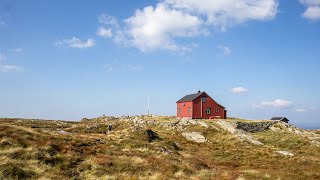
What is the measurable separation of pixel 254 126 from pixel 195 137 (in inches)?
650

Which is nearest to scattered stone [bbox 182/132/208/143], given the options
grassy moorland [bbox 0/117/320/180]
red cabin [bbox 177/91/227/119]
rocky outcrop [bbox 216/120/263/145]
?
grassy moorland [bbox 0/117/320/180]

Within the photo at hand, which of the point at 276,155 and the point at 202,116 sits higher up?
the point at 202,116

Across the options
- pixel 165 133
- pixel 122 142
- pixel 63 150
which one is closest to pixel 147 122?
pixel 165 133

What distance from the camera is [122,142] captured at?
42.0 meters

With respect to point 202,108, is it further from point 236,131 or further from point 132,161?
point 132,161

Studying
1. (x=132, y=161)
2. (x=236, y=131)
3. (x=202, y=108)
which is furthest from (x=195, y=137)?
(x=132, y=161)

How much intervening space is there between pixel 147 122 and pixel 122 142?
31.6 metres

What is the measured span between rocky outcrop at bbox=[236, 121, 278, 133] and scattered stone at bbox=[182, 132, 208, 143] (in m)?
9.72

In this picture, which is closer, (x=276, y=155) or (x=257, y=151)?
(x=276, y=155)

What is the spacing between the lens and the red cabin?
249 ft

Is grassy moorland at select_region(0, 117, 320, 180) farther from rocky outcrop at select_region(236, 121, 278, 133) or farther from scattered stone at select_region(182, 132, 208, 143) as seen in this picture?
rocky outcrop at select_region(236, 121, 278, 133)

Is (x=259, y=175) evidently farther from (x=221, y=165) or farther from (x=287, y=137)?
(x=287, y=137)

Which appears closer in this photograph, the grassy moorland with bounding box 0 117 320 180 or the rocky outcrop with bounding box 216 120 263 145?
the grassy moorland with bounding box 0 117 320 180

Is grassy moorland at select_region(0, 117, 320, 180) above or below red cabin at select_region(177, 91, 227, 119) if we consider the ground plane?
below
